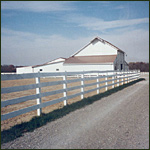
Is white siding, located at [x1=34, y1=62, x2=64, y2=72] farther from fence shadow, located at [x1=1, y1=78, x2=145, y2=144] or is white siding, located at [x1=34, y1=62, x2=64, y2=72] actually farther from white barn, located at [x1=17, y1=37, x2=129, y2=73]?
fence shadow, located at [x1=1, y1=78, x2=145, y2=144]

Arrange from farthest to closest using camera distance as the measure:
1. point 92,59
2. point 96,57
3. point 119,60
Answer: point 119,60 < point 96,57 < point 92,59

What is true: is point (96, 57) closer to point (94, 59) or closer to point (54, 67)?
point (94, 59)

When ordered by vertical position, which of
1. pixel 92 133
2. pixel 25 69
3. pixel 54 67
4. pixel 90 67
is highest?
pixel 54 67

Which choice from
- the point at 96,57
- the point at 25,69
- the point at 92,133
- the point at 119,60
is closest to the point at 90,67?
the point at 96,57

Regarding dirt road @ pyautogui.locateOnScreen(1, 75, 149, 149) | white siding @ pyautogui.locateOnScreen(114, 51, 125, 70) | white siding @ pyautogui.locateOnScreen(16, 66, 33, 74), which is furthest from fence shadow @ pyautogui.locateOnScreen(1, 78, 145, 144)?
white siding @ pyautogui.locateOnScreen(16, 66, 33, 74)

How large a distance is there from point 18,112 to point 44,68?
34.0 meters

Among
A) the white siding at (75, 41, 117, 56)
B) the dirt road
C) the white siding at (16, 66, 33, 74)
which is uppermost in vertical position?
the white siding at (75, 41, 117, 56)

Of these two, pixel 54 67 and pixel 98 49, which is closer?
pixel 98 49

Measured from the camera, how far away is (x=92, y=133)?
4.64 m

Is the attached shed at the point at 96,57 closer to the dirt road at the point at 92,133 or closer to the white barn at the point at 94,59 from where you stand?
the white barn at the point at 94,59

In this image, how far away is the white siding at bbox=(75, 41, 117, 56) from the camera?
34.7 metres

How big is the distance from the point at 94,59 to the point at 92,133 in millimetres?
29550

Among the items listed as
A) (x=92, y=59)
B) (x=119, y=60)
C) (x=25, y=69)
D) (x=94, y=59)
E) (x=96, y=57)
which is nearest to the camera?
(x=94, y=59)

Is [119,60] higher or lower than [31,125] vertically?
higher
